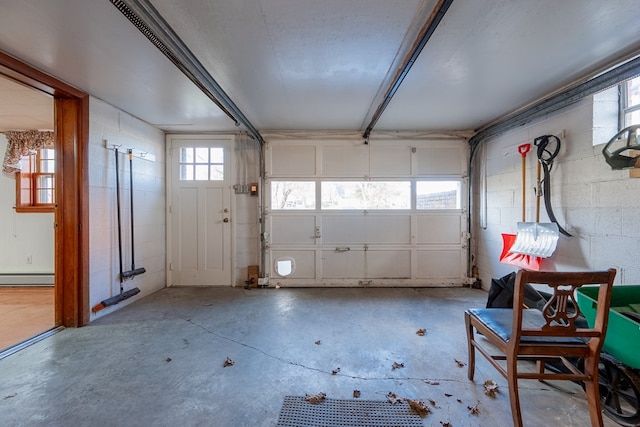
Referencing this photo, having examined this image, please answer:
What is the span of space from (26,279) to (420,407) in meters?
5.87

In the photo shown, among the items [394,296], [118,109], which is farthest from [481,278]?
[118,109]

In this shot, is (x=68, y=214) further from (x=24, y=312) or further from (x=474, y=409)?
(x=474, y=409)

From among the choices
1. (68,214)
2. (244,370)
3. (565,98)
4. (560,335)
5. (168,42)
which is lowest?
(244,370)

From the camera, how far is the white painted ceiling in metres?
1.65

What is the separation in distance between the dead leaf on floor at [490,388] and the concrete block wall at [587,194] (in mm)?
1499

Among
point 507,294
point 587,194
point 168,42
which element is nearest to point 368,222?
point 507,294

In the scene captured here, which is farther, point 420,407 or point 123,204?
point 123,204

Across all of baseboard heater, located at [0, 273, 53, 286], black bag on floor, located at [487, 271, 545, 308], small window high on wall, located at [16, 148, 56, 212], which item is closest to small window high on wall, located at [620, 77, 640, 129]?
black bag on floor, located at [487, 271, 545, 308]

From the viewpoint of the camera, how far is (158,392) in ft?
5.69

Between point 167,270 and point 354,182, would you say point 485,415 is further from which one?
point 167,270

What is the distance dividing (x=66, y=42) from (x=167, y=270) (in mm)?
3191

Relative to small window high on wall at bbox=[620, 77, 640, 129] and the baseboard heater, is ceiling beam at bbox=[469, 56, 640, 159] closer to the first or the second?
small window high on wall at bbox=[620, 77, 640, 129]

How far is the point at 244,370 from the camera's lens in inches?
77.7

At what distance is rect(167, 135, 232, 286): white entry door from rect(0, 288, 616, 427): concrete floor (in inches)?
40.3
